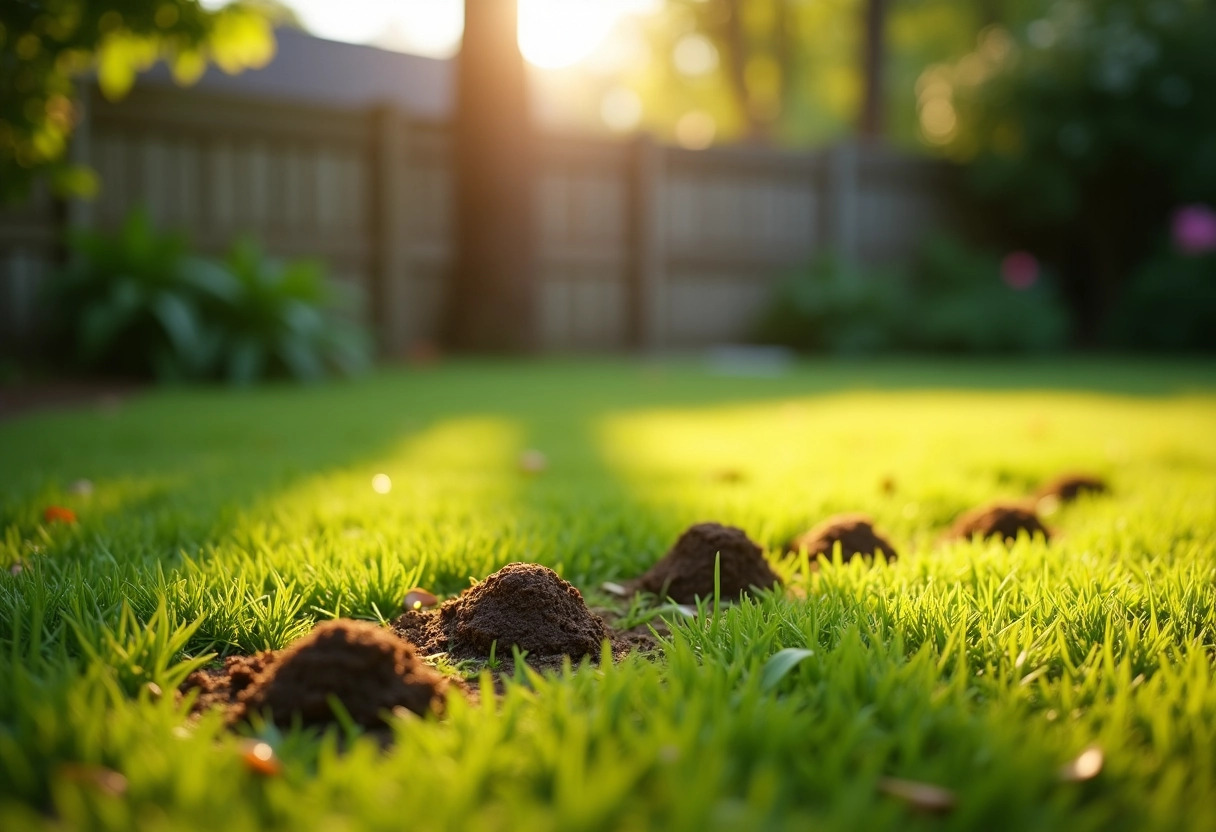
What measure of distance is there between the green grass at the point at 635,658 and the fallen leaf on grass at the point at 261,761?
0.02 m

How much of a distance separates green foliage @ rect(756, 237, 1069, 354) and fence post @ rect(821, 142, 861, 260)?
66 centimetres

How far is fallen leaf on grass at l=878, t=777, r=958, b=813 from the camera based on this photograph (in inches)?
45.6

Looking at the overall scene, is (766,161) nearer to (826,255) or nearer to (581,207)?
(826,255)

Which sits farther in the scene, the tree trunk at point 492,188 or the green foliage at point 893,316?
the green foliage at point 893,316

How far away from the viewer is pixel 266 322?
25.4 ft

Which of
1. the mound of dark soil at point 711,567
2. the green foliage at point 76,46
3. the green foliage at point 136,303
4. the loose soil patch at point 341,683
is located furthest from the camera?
the green foliage at point 136,303

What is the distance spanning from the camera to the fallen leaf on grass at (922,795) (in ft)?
3.80

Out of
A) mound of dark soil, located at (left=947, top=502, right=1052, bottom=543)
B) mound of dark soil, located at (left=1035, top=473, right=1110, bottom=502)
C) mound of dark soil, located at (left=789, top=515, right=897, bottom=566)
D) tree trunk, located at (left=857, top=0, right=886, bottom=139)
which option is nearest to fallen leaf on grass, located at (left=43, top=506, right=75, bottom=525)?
mound of dark soil, located at (left=789, top=515, right=897, bottom=566)

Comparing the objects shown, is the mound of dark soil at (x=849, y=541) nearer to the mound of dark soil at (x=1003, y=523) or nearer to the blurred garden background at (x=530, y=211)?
the mound of dark soil at (x=1003, y=523)

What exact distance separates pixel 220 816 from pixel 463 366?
8.38 meters

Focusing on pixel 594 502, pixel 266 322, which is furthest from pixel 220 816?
pixel 266 322

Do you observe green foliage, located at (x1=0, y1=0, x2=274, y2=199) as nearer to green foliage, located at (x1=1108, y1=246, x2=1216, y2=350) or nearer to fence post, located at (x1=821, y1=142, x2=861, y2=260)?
fence post, located at (x1=821, y1=142, x2=861, y2=260)

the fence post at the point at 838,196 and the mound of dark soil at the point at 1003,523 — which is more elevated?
the fence post at the point at 838,196

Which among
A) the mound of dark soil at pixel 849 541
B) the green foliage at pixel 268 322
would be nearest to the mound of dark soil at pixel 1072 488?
the mound of dark soil at pixel 849 541
